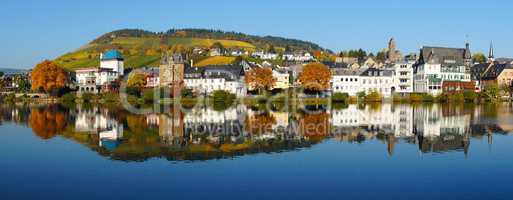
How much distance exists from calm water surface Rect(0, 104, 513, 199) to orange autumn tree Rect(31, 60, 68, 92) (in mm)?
52425

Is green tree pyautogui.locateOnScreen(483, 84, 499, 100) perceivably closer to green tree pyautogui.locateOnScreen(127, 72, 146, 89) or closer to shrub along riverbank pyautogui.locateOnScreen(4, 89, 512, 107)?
shrub along riverbank pyautogui.locateOnScreen(4, 89, 512, 107)

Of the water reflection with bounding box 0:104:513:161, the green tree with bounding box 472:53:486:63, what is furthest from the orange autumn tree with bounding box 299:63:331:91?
the green tree with bounding box 472:53:486:63

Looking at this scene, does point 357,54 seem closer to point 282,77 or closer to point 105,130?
point 282,77

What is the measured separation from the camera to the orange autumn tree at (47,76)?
82.4m

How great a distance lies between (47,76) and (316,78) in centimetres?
4068

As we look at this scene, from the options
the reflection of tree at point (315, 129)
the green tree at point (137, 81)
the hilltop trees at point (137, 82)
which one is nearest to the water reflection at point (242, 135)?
the reflection of tree at point (315, 129)

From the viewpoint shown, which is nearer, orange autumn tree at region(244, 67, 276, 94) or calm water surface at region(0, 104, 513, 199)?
calm water surface at region(0, 104, 513, 199)

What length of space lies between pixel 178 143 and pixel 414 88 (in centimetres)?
6562

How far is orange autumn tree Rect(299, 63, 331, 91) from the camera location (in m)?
77.6

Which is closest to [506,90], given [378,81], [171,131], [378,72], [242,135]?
[378,81]

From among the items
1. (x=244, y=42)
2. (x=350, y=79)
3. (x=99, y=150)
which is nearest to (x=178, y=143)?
(x=99, y=150)

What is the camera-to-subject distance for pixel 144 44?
160 metres

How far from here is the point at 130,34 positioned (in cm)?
18100

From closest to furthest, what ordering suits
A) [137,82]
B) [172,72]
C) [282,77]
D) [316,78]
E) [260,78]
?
1. [316,78]
2. [260,78]
3. [137,82]
4. [172,72]
5. [282,77]
